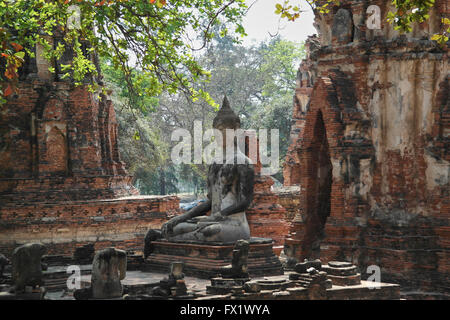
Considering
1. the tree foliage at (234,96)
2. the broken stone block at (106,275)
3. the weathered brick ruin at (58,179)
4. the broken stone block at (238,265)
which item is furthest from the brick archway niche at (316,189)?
the tree foliage at (234,96)

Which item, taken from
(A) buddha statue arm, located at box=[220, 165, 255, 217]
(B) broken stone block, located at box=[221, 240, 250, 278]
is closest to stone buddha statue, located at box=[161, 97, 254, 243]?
(A) buddha statue arm, located at box=[220, 165, 255, 217]

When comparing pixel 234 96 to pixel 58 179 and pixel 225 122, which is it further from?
pixel 225 122

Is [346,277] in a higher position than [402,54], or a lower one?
lower

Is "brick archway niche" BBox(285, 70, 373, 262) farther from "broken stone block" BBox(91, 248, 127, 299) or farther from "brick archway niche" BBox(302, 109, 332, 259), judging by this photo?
"broken stone block" BBox(91, 248, 127, 299)

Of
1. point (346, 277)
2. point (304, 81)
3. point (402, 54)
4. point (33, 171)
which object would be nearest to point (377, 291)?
point (346, 277)

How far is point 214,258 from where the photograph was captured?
926 cm

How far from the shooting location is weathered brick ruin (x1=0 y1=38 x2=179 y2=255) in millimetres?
15773

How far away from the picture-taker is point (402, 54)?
1177 centimetres

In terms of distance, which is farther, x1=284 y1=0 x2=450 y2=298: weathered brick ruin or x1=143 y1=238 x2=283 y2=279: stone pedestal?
x1=284 y1=0 x2=450 y2=298: weathered brick ruin

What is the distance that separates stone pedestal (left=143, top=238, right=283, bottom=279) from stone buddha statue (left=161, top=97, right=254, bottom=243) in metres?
0.17

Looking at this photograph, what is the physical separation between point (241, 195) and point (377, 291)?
91.8 inches

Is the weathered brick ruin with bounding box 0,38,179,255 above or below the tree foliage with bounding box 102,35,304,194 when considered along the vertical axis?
below

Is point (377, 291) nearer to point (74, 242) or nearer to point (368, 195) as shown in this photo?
point (368, 195)
